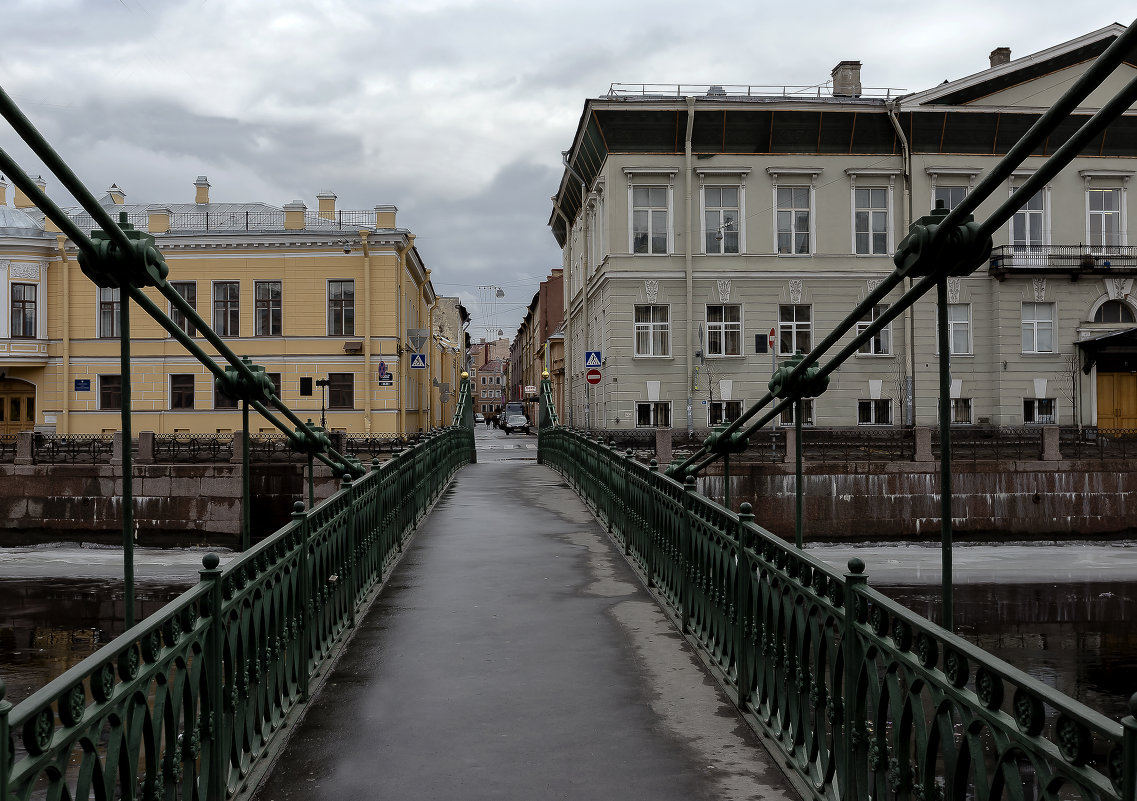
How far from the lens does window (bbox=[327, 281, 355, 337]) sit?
114 feet

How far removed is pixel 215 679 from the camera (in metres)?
3.61

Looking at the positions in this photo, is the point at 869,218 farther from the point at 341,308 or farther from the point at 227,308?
the point at 227,308

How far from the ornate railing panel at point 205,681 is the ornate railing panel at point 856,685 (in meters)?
2.31

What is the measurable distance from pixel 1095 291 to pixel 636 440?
56.8 ft

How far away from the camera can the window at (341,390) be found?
34500mm

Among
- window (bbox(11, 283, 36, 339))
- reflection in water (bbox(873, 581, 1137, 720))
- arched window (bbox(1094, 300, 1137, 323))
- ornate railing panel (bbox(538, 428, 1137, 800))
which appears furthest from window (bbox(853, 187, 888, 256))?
window (bbox(11, 283, 36, 339))

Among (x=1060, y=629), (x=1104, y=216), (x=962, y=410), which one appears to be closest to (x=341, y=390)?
(x=962, y=410)

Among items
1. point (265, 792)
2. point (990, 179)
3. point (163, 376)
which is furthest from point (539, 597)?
point (163, 376)

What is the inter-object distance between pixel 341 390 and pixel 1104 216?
28.0 m

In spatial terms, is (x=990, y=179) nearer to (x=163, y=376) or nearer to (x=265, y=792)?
(x=265, y=792)

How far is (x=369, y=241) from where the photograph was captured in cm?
3462

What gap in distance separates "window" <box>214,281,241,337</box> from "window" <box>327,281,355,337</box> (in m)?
3.40

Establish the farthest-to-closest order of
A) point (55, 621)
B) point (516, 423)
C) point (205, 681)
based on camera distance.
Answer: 1. point (516, 423)
2. point (55, 621)
3. point (205, 681)

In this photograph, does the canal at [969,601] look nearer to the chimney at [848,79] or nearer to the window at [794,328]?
the window at [794,328]
